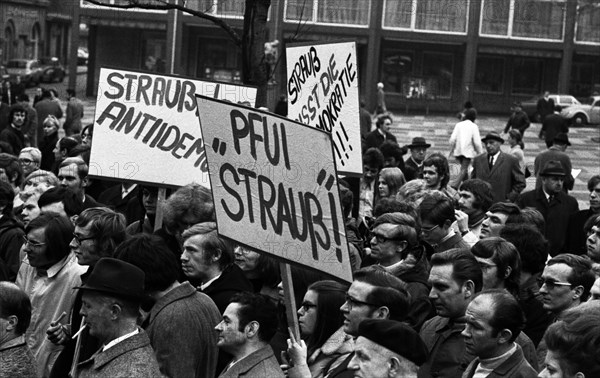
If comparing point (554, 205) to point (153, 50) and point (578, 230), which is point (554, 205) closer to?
point (578, 230)

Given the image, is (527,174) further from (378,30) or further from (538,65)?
(538,65)

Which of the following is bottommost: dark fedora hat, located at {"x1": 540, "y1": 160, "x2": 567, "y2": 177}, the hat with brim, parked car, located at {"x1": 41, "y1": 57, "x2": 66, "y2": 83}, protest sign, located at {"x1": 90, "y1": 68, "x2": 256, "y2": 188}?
parked car, located at {"x1": 41, "y1": 57, "x2": 66, "y2": 83}

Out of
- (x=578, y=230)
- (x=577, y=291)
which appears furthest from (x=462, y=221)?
(x=578, y=230)

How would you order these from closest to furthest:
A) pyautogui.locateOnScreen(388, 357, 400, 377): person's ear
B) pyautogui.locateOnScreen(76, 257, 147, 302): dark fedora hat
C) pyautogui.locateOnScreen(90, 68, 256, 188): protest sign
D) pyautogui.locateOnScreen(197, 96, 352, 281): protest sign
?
pyautogui.locateOnScreen(388, 357, 400, 377): person's ear, pyautogui.locateOnScreen(76, 257, 147, 302): dark fedora hat, pyautogui.locateOnScreen(197, 96, 352, 281): protest sign, pyautogui.locateOnScreen(90, 68, 256, 188): protest sign

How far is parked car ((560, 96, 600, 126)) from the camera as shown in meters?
46.8

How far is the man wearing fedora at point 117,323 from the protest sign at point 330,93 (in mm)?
3638

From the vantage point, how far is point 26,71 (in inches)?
2078

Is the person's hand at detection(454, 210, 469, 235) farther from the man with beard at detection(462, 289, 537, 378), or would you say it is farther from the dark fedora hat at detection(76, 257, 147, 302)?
the dark fedora hat at detection(76, 257, 147, 302)

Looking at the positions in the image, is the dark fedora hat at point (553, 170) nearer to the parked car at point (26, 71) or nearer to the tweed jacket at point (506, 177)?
the tweed jacket at point (506, 177)

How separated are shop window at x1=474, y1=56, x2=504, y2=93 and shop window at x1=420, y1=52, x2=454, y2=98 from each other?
1460 millimetres

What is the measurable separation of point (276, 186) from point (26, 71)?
49.3 meters

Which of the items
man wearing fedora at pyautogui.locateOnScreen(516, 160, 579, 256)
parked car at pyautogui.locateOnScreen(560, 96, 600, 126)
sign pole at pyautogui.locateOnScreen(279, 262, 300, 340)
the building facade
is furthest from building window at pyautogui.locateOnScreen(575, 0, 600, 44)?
sign pole at pyautogui.locateOnScreen(279, 262, 300, 340)

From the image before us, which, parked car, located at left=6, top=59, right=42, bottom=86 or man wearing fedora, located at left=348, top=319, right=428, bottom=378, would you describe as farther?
parked car, located at left=6, top=59, right=42, bottom=86

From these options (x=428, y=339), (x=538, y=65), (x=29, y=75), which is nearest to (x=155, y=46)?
(x=29, y=75)
